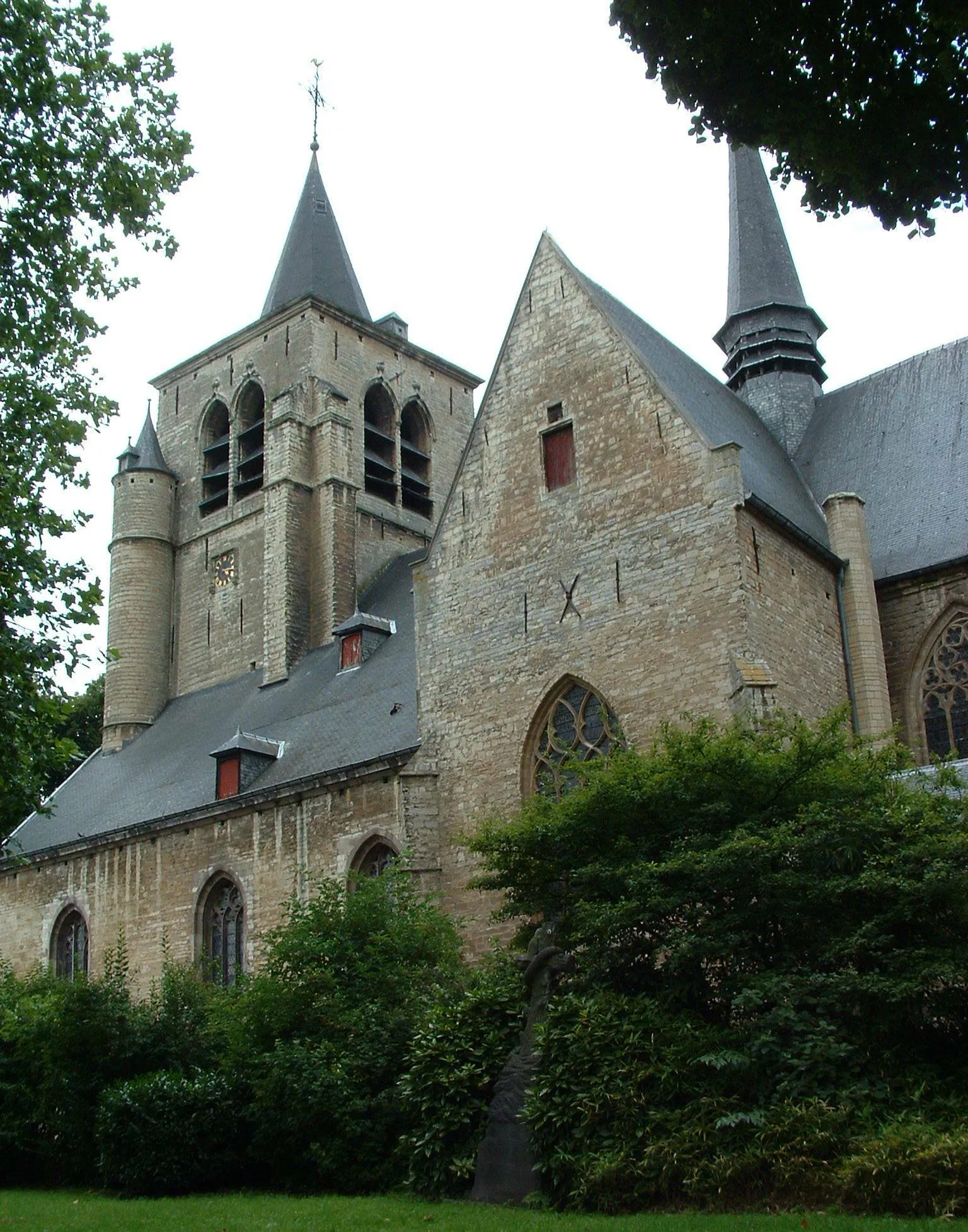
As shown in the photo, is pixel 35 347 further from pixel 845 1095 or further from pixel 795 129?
pixel 845 1095

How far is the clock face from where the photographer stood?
108 ft

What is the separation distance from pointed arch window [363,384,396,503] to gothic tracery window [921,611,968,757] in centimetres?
1730

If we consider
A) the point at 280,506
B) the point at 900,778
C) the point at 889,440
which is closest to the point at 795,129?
the point at 900,778

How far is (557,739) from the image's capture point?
1808 cm

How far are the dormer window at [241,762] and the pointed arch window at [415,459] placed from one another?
11.1 m

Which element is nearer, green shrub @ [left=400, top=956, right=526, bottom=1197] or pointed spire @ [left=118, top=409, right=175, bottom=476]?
green shrub @ [left=400, top=956, right=526, bottom=1197]

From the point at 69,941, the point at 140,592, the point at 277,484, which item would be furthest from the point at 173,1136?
the point at 140,592

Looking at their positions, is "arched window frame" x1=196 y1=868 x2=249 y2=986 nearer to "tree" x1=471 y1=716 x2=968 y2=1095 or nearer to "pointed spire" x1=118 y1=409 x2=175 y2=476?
"tree" x1=471 y1=716 x2=968 y2=1095

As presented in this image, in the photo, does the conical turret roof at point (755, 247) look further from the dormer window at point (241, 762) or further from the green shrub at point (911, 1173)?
the green shrub at point (911, 1173)

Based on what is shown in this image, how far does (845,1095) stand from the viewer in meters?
10.3

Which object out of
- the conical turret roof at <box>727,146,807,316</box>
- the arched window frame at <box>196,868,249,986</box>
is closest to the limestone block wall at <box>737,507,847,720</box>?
the conical turret roof at <box>727,146,807,316</box>

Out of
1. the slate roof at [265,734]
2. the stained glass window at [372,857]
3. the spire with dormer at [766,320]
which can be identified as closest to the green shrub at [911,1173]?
the slate roof at [265,734]

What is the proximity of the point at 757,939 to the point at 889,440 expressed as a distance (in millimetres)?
12155

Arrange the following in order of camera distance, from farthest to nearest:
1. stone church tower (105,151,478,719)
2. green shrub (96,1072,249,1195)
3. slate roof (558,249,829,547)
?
stone church tower (105,151,478,719)
slate roof (558,249,829,547)
green shrub (96,1072,249,1195)
